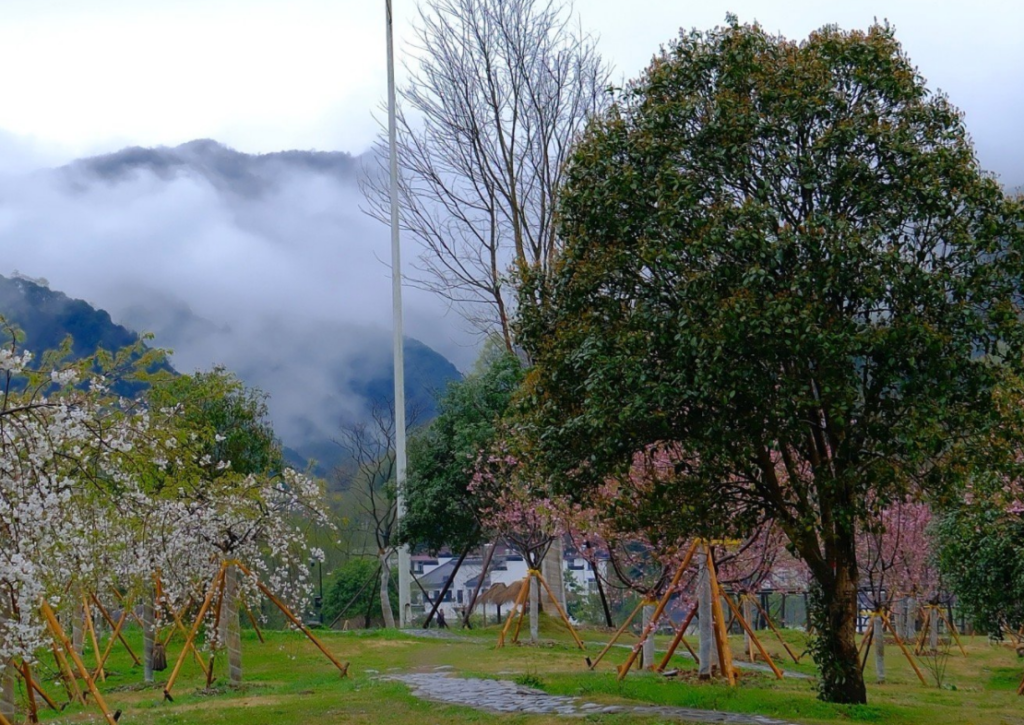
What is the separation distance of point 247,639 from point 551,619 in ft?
27.8

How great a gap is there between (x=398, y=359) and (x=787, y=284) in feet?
70.9

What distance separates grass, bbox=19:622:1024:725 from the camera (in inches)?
488

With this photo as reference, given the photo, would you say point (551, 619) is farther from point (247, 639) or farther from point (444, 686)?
point (444, 686)

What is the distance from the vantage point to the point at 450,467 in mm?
28984

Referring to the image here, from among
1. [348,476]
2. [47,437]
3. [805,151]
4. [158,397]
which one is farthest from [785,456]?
[348,476]

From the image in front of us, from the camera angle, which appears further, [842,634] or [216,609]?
[216,609]

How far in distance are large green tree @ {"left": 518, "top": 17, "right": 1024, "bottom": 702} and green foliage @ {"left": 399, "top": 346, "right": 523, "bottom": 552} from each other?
1650 centimetres

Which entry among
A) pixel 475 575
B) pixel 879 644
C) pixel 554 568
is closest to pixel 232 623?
pixel 879 644

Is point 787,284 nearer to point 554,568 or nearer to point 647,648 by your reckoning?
point 647,648

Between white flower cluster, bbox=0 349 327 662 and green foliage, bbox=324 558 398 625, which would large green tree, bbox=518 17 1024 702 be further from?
green foliage, bbox=324 558 398 625

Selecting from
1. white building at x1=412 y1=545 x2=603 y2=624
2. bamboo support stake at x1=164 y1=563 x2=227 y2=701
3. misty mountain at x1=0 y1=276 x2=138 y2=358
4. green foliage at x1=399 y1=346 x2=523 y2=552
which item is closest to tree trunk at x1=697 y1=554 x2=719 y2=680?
bamboo support stake at x1=164 y1=563 x2=227 y2=701

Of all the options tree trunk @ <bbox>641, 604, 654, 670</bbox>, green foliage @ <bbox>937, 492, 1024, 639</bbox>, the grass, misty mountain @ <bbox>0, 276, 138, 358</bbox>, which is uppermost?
misty mountain @ <bbox>0, 276, 138, 358</bbox>

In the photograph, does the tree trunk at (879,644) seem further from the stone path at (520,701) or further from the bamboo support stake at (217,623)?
the bamboo support stake at (217,623)

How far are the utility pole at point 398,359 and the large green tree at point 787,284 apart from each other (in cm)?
1748
